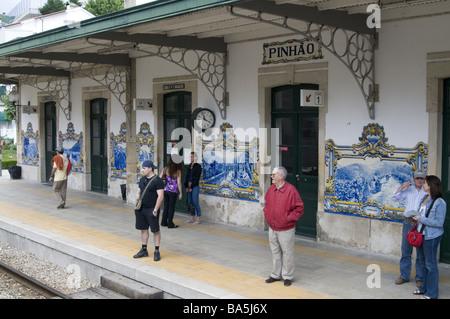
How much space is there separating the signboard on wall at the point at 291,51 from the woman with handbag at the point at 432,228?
3.76 metres

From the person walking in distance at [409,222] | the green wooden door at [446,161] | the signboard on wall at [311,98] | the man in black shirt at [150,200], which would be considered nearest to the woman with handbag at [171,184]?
the man in black shirt at [150,200]

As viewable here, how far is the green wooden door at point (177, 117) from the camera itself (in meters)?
12.7

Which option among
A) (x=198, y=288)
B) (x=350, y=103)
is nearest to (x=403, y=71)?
(x=350, y=103)

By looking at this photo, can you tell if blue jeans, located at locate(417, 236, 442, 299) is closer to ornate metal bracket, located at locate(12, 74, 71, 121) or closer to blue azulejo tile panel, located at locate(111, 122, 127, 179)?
blue azulejo tile panel, located at locate(111, 122, 127, 179)

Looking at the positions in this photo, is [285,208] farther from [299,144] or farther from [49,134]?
[49,134]

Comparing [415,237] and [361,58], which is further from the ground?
[361,58]

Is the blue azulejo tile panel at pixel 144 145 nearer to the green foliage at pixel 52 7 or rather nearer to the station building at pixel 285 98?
the station building at pixel 285 98

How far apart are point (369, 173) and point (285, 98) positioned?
2.52 meters

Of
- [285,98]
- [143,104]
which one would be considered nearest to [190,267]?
[285,98]

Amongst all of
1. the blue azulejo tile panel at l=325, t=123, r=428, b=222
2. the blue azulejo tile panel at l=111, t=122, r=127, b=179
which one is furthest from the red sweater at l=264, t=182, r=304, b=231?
the blue azulejo tile panel at l=111, t=122, r=127, b=179

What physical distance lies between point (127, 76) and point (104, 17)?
4489mm

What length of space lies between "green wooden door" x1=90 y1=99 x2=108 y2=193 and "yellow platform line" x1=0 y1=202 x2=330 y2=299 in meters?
4.15

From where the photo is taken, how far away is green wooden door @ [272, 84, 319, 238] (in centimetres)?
992

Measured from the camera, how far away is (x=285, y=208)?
6895mm
